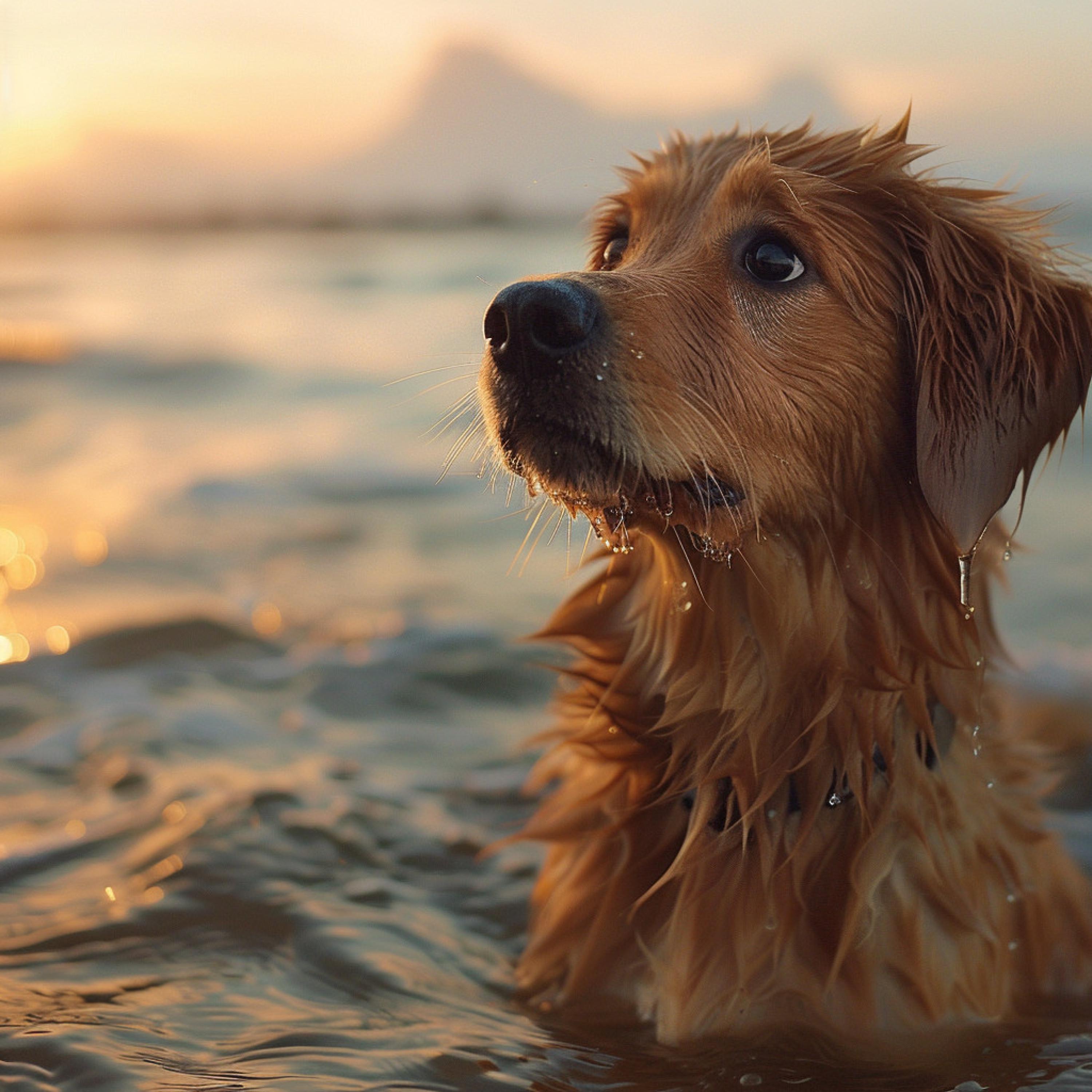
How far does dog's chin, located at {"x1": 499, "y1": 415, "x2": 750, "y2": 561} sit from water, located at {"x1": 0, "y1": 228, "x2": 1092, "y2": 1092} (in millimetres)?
321

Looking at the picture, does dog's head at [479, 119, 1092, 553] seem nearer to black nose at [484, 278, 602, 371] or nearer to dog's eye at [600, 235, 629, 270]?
black nose at [484, 278, 602, 371]

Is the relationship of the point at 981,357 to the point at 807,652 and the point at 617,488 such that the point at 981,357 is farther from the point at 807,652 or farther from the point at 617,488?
the point at 617,488

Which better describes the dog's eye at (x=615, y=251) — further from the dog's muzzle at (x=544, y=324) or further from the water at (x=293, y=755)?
the dog's muzzle at (x=544, y=324)

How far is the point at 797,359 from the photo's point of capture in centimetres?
318

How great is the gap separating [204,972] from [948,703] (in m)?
2.15

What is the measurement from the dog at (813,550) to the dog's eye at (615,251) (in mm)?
266

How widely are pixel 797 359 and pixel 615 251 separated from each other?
835mm

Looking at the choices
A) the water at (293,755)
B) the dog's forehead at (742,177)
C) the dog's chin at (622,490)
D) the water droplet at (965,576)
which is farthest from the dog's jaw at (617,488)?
the dog's forehead at (742,177)

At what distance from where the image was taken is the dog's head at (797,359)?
9.83 ft

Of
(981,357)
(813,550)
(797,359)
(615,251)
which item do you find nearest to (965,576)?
(813,550)

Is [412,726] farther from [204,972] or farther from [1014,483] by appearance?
[1014,483]

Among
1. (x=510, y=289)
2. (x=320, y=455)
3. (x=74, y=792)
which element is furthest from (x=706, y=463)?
(x=320, y=455)

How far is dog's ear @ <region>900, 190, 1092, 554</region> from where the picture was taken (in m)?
3.13

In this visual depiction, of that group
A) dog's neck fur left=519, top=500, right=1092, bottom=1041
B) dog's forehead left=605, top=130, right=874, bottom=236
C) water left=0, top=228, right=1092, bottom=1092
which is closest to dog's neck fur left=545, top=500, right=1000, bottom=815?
dog's neck fur left=519, top=500, right=1092, bottom=1041
